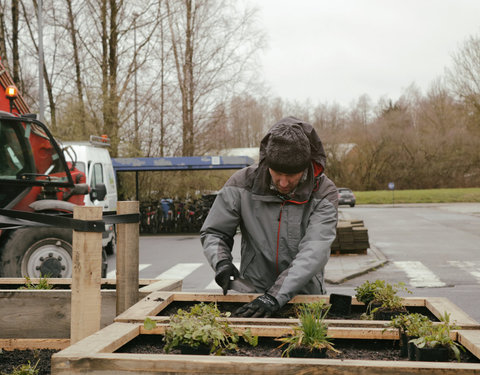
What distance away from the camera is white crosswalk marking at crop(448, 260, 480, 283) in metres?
11.2

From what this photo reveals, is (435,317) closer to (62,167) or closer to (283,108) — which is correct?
(62,167)

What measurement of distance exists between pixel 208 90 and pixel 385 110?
4688cm

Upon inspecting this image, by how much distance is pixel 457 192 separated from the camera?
5206 cm

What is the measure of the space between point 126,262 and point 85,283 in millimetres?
618

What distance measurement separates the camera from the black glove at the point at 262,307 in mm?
2836

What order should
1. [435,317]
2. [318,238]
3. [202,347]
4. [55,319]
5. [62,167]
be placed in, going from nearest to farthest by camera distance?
1. [202,347]
2. [435,317]
3. [318,238]
4. [55,319]
5. [62,167]

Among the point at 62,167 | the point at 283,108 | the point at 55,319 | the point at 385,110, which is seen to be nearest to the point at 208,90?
the point at 62,167

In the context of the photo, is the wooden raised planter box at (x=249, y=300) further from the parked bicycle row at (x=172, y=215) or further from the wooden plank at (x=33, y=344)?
the parked bicycle row at (x=172, y=215)

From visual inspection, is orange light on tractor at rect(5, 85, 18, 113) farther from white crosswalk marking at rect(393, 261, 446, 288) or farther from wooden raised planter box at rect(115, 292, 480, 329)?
white crosswalk marking at rect(393, 261, 446, 288)

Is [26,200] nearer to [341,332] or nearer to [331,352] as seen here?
[341,332]

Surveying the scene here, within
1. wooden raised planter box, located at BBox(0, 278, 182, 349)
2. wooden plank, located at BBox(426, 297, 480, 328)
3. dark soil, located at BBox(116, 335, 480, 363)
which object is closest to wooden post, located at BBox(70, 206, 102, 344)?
dark soil, located at BBox(116, 335, 480, 363)

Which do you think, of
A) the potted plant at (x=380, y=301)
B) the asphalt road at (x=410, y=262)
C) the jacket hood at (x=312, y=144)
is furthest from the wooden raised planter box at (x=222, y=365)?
the asphalt road at (x=410, y=262)

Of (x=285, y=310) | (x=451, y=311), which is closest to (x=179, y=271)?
(x=285, y=310)

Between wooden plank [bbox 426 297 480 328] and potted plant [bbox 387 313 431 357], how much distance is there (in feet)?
0.58
